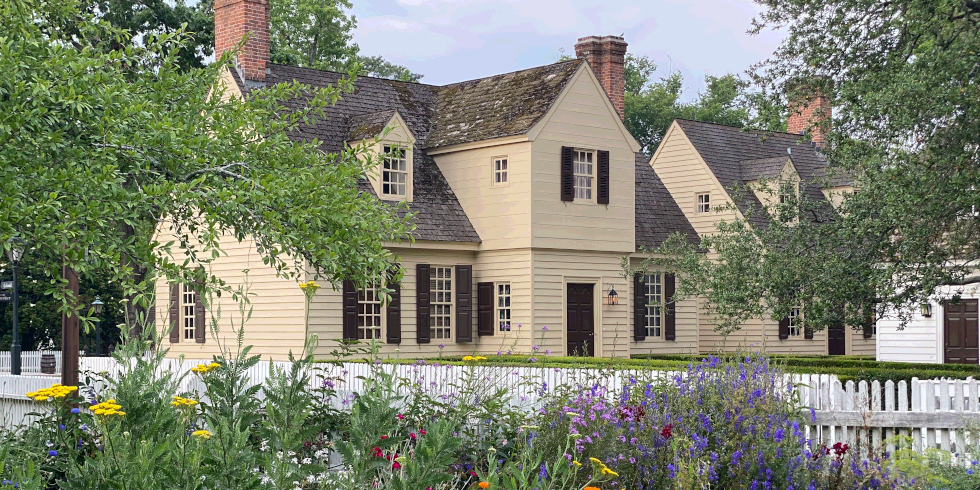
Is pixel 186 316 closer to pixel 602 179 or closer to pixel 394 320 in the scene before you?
pixel 394 320

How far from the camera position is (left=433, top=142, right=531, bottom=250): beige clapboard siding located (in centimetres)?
2308

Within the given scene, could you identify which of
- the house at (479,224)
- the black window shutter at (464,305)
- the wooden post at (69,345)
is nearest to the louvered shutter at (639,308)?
the house at (479,224)

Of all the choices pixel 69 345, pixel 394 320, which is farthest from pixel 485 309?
pixel 69 345

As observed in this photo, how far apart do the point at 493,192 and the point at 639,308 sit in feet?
16.6

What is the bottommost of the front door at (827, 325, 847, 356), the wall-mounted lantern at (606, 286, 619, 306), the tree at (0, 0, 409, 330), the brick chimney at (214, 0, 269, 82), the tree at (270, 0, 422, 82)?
the front door at (827, 325, 847, 356)

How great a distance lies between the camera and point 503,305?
78.4 feet

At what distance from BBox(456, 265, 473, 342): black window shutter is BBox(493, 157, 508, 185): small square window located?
1.99m

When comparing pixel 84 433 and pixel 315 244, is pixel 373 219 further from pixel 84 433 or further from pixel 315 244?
pixel 84 433

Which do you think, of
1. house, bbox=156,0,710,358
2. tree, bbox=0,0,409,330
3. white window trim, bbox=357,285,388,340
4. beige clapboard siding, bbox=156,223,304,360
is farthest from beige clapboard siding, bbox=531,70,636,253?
tree, bbox=0,0,409,330

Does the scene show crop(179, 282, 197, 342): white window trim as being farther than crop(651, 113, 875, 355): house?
No

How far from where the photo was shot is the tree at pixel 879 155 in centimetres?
1487

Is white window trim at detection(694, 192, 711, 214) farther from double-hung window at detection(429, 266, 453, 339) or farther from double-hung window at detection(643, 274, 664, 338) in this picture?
double-hung window at detection(429, 266, 453, 339)

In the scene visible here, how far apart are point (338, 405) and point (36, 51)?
4.30 metres

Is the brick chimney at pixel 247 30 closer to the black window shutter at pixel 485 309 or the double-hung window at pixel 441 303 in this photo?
the double-hung window at pixel 441 303
